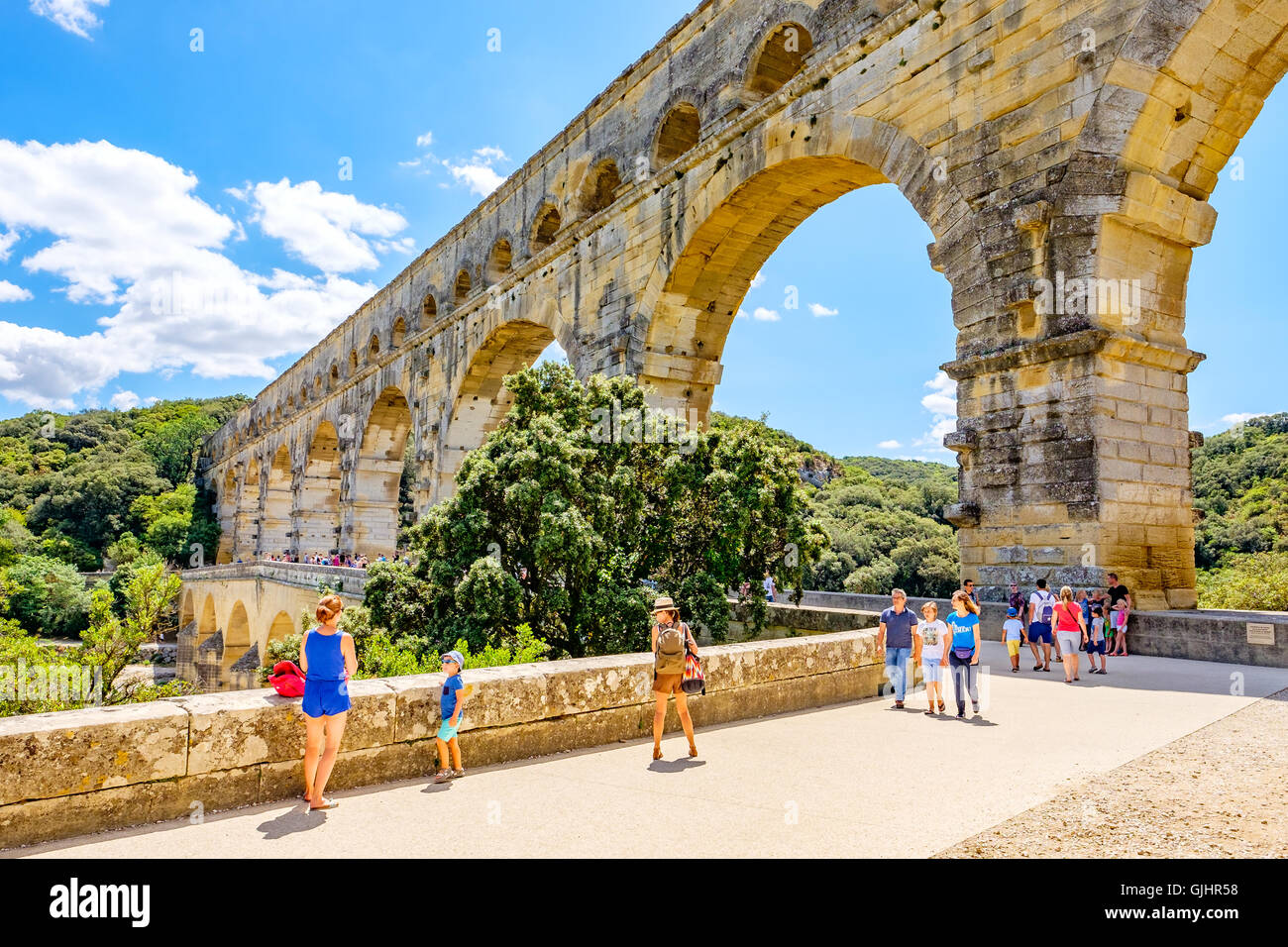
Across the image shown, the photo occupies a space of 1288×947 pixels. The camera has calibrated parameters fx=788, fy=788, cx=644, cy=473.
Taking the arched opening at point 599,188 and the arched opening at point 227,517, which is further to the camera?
the arched opening at point 227,517

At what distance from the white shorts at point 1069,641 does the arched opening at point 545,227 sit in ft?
43.1

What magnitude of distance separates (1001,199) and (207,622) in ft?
113

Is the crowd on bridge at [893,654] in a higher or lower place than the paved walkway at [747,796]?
higher

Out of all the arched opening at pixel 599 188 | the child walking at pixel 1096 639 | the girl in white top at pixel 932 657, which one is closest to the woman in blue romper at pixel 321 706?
the girl in white top at pixel 932 657

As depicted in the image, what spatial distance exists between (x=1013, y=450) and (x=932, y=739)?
421cm

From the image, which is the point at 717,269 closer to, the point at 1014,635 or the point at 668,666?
the point at 1014,635

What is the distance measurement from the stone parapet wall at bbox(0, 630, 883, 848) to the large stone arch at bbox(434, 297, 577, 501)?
1362cm

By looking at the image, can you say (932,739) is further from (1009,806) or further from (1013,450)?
(1013,450)

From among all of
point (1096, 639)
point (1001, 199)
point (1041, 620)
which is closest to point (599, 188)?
point (1001, 199)

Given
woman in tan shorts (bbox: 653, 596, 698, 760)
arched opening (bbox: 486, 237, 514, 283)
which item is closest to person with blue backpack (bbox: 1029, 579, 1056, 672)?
woman in tan shorts (bbox: 653, 596, 698, 760)

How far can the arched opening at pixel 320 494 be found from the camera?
101 ft

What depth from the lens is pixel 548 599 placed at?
8367 mm

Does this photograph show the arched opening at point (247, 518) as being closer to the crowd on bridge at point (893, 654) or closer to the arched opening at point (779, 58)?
the arched opening at point (779, 58)
